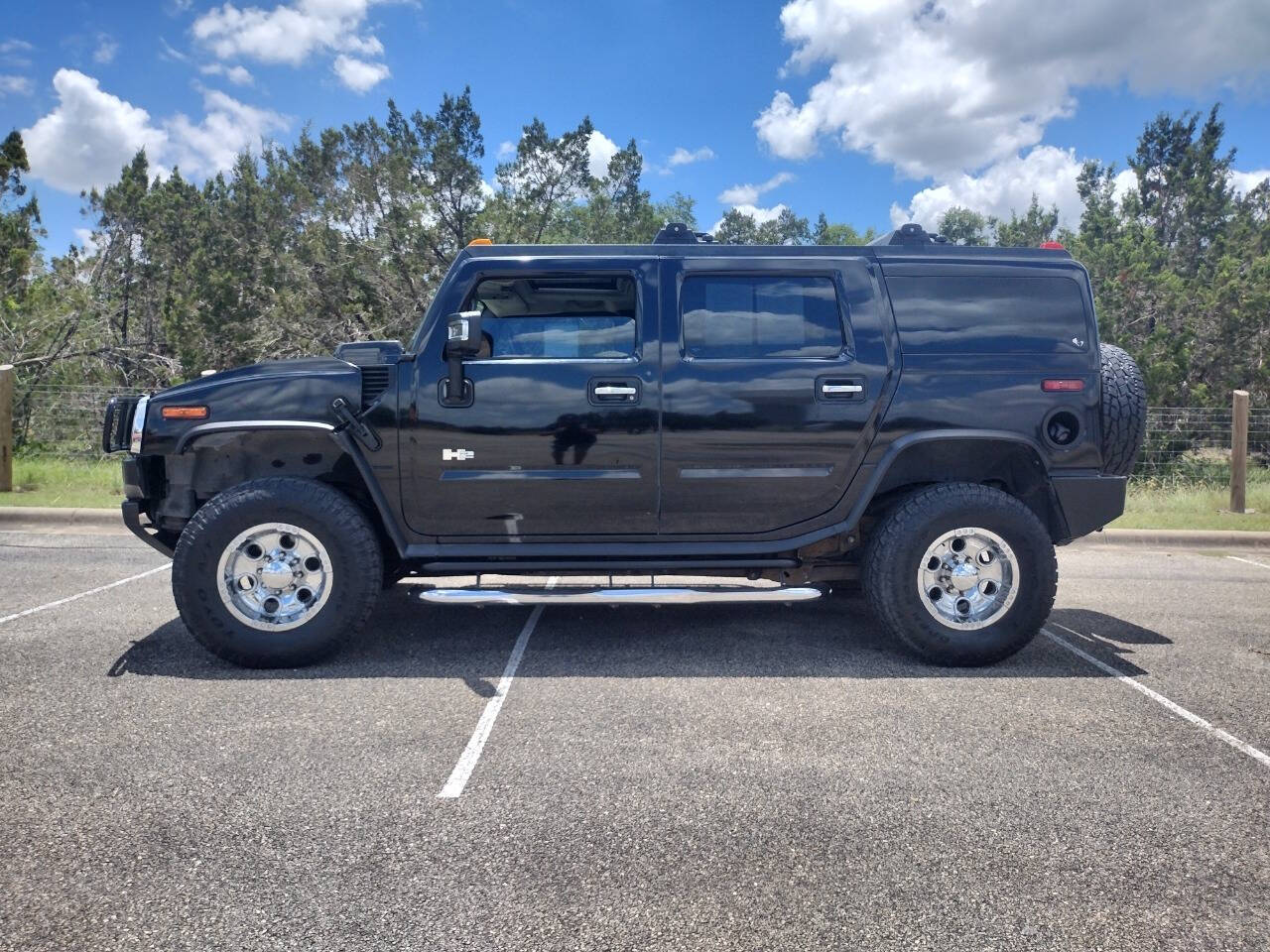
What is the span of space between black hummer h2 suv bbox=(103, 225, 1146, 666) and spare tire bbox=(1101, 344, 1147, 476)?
0.05ft

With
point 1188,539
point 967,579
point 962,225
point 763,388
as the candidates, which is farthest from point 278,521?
point 962,225

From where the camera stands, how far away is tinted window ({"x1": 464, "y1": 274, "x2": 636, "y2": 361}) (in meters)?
4.79

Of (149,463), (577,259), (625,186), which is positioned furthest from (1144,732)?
(625,186)

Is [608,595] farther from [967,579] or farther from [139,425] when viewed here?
[139,425]

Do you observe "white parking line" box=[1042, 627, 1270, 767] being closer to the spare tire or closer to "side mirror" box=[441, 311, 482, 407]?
the spare tire

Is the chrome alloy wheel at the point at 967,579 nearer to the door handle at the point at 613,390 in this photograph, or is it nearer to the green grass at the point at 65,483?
the door handle at the point at 613,390

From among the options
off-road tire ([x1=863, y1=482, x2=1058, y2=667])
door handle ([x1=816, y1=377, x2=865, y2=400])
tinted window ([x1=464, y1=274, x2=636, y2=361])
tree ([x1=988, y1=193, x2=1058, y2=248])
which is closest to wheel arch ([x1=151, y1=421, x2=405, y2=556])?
tinted window ([x1=464, y1=274, x2=636, y2=361])

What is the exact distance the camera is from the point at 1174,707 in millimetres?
4207

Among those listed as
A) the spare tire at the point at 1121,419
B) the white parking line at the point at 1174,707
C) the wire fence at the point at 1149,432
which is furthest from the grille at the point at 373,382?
the wire fence at the point at 1149,432

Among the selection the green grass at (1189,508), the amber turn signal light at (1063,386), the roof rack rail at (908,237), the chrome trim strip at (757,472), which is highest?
the roof rack rail at (908,237)

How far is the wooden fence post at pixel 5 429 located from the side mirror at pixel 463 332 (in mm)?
8497

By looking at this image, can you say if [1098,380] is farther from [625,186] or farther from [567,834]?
[625,186]

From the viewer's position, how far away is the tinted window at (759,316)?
4797mm

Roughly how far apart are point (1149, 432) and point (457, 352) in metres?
12.2
